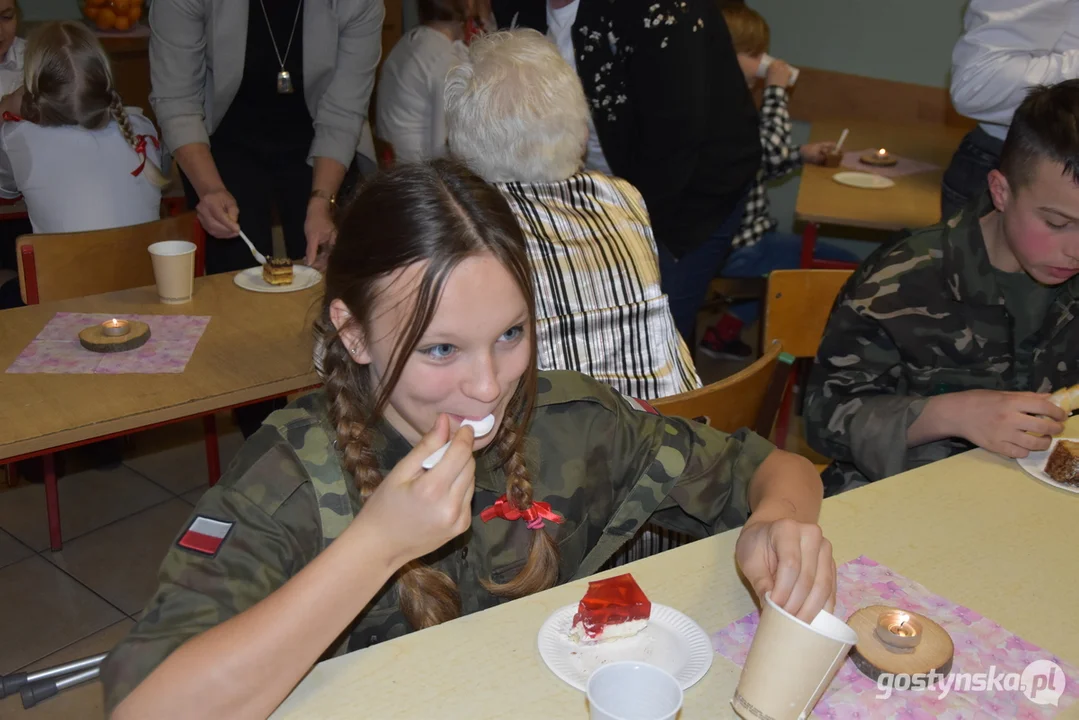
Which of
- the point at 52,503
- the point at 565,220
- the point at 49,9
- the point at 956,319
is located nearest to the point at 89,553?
the point at 52,503

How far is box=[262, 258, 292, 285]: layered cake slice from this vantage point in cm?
253

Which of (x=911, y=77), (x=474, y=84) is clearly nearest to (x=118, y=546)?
(x=474, y=84)

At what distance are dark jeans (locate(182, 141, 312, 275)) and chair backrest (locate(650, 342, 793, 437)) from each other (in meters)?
1.68

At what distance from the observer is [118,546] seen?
2967mm

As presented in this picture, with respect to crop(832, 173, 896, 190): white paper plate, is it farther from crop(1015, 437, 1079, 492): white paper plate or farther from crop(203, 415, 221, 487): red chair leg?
crop(203, 415, 221, 487): red chair leg

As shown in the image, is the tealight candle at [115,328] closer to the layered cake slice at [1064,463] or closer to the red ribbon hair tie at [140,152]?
the red ribbon hair tie at [140,152]

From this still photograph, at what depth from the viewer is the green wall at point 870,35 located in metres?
4.69

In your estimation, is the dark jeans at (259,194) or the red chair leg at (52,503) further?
the dark jeans at (259,194)

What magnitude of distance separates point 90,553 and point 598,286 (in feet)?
5.88

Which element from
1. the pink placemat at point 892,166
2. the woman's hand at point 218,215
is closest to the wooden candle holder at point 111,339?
the woman's hand at point 218,215

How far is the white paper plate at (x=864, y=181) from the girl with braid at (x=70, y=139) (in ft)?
7.77

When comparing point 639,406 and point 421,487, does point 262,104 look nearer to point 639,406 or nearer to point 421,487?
point 639,406

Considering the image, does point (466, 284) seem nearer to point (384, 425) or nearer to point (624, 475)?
point (384, 425)

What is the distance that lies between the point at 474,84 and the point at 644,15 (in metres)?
0.75
